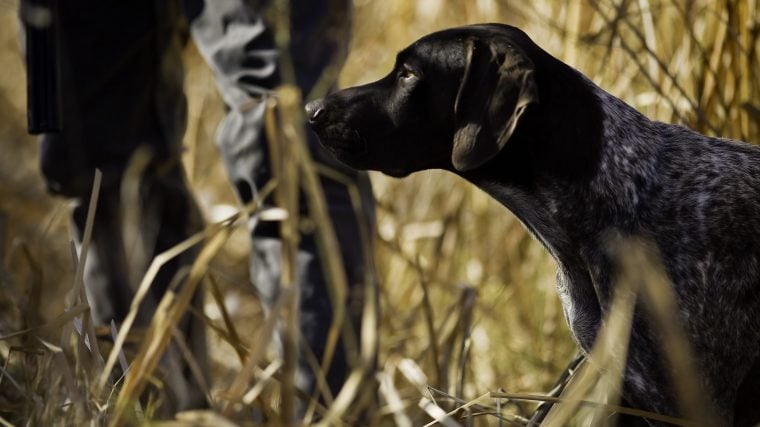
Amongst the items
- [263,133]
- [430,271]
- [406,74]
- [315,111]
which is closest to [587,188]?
[406,74]

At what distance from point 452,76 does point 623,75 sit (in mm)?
1523

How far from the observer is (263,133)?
330 cm

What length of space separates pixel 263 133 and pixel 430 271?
50.1 inches

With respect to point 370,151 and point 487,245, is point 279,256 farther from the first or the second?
point 487,245

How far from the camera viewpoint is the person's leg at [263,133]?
3316 millimetres

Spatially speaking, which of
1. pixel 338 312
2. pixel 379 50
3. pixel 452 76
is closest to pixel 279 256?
pixel 452 76

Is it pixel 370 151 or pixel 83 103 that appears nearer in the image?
pixel 370 151

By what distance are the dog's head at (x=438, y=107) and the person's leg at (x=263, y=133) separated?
13.3 inches

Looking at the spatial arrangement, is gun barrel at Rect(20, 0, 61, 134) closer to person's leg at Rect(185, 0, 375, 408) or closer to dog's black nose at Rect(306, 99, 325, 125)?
person's leg at Rect(185, 0, 375, 408)

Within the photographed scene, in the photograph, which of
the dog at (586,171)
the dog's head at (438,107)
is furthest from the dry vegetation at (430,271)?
the dog's head at (438,107)

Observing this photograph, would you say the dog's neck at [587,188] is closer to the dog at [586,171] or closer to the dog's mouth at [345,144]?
the dog at [586,171]

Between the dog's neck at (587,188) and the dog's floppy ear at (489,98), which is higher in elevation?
the dog's floppy ear at (489,98)

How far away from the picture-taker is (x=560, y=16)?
4492 millimetres

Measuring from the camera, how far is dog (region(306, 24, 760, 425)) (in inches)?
105
